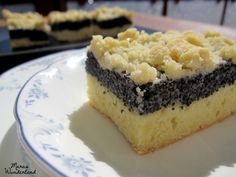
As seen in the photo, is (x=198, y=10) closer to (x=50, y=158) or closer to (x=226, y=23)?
(x=226, y=23)

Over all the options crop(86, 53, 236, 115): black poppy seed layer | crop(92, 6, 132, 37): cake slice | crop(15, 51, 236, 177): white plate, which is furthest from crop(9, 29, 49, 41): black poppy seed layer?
crop(86, 53, 236, 115): black poppy seed layer

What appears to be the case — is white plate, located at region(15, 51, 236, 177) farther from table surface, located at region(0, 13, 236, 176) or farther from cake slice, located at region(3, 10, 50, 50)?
cake slice, located at region(3, 10, 50, 50)

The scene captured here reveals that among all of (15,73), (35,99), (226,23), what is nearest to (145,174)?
(35,99)

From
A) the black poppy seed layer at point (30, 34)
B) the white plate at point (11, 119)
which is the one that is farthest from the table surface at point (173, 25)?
the white plate at point (11, 119)

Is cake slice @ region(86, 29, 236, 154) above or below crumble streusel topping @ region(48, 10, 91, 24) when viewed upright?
above

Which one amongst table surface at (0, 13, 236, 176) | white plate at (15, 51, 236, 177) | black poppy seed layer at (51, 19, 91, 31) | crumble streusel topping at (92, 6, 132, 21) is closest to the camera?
white plate at (15, 51, 236, 177)

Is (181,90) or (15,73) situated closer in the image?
(181,90)

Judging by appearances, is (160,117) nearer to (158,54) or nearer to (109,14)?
(158,54)
